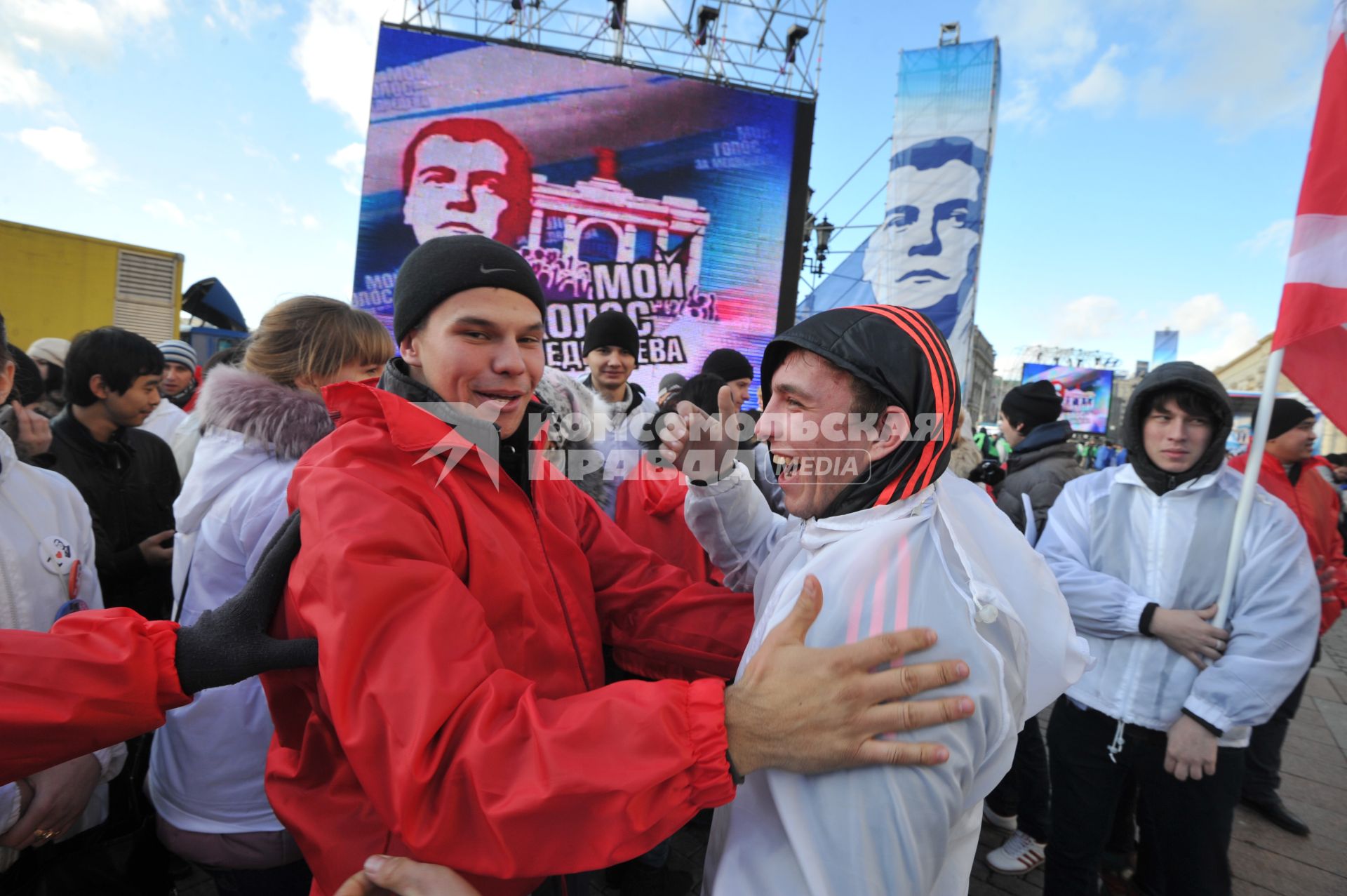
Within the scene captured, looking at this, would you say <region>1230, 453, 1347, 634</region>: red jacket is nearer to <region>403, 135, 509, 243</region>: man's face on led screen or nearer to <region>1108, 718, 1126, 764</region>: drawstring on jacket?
<region>1108, 718, 1126, 764</region>: drawstring on jacket

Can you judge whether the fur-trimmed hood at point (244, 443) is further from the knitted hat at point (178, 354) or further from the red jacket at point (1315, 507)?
the knitted hat at point (178, 354)

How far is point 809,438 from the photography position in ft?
4.32

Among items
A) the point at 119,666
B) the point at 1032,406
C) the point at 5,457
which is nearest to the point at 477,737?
the point at 119,666

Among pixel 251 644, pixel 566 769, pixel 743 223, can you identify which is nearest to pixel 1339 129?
pixel 566 769

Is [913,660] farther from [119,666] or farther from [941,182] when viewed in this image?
[941,182]

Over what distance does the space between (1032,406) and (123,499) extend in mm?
4977

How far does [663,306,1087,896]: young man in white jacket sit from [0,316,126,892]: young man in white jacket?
1447 mm

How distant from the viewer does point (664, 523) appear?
2875 millimetres

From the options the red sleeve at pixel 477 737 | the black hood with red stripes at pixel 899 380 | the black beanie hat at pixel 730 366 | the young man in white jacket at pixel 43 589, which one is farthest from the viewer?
the black beanie hat at pixel 730 366

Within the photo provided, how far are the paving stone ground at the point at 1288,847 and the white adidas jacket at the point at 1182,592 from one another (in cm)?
139

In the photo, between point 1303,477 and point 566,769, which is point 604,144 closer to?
point 1303,477

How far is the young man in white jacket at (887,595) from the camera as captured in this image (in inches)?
39.3

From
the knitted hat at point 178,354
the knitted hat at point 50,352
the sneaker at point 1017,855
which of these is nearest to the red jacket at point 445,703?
the sneaker at point 1017,855

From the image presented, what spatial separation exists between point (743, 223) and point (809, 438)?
13.4m
